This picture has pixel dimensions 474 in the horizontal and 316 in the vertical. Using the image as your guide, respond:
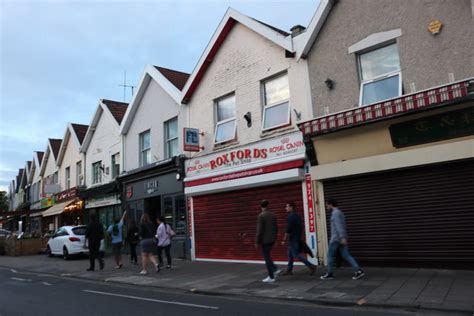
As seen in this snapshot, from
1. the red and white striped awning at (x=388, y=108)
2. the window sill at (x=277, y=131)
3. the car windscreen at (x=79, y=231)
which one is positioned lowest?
the car windscreen at (x=79, y=231)

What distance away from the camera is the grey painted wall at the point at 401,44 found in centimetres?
949

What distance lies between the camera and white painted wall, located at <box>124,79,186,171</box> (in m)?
17.8

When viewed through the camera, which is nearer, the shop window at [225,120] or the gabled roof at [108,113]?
the shop window at [225,120]

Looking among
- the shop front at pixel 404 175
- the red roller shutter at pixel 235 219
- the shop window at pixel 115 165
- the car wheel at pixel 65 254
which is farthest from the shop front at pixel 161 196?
the shop front at pixel 404 175

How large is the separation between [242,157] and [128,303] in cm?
669

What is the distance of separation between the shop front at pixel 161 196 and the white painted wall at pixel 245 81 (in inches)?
82.9

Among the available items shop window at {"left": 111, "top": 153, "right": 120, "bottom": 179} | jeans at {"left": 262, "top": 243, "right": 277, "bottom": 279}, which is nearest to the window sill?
jeans at {"left": 262, "top": 243, "right": 277, "bottom": 279}

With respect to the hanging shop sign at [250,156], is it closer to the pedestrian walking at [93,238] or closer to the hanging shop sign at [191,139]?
the hanging shop sign at [191,139]

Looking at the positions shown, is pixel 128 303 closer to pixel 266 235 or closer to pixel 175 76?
pixel 266 235

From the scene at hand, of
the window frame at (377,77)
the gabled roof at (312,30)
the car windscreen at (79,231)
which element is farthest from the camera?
the car windscreen at (79,231)

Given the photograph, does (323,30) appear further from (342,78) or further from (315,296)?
(315,296)

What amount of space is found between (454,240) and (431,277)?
116 centimetres

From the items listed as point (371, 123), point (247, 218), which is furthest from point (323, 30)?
point (247, 218)

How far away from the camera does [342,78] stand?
37.9 ft
